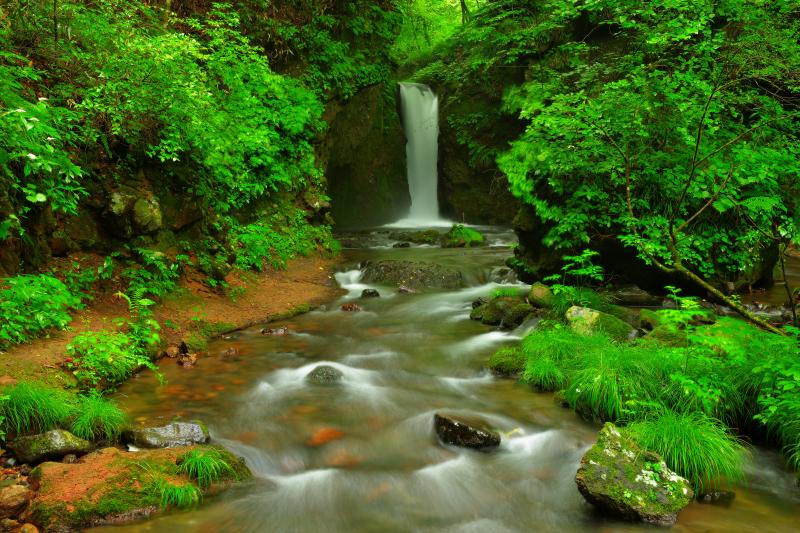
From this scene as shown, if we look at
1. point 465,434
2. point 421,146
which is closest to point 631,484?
point 465,434

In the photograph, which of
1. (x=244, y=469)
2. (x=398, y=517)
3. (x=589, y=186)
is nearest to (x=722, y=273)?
(x=589, y=186)

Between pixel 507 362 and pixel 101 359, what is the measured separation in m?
4.79

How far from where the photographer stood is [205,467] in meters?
3.95

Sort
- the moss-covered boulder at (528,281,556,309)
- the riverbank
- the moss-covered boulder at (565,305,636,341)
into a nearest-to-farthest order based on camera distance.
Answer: the riverbank, the moss-covered boulder at (565,305,636,341), the moss-covered boulder at (528,281,556,309)

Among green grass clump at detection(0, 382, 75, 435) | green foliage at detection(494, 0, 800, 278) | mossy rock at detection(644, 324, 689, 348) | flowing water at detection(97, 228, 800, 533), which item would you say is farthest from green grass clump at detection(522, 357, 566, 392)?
green grass clump at detection(0, 382, 75, 435)

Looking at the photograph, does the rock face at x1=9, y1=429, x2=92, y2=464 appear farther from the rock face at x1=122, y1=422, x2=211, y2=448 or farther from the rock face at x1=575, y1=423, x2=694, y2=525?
the rock face at x1=575, y1=423, x2=694, y2=525

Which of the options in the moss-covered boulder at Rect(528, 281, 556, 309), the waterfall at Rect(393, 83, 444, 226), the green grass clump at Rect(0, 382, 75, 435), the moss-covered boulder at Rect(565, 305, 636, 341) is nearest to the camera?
the green grass clump at Rect(0, 382, 75, 435)

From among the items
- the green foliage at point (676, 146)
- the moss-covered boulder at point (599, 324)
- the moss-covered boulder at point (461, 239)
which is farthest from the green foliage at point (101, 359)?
the moss-covered boulder at point (461, 239)

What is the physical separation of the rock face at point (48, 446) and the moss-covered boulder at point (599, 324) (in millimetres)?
5743

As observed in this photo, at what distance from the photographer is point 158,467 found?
3.84 metres

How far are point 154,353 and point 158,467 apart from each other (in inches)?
114

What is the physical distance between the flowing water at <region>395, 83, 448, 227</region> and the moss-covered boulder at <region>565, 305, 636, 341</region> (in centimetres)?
1512

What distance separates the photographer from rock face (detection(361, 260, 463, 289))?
11.3 metres

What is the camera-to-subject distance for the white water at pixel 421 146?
2188 cm
